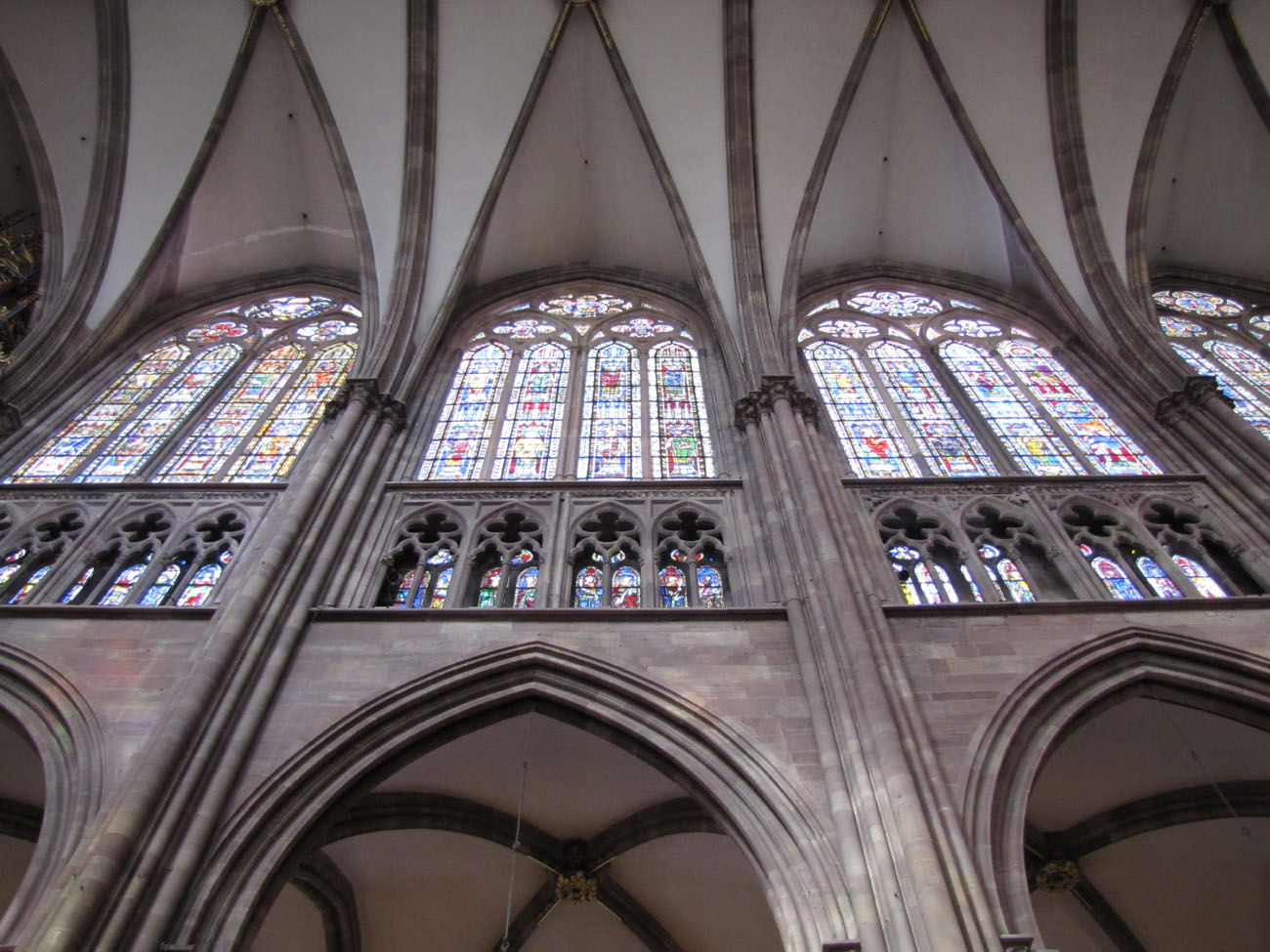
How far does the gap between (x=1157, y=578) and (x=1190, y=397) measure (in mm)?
2966

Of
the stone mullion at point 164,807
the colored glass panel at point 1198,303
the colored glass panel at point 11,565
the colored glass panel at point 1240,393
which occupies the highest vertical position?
the colored glass panel at point 1198,303

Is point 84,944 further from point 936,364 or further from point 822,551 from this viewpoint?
point 936,364

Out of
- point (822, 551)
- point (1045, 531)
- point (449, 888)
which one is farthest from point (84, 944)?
point (1045, 531)

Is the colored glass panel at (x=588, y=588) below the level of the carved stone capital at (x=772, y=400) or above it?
below

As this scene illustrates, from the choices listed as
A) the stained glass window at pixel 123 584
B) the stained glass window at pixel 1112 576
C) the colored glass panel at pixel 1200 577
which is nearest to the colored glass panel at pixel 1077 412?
the colored glass panel at pixel 1200 577

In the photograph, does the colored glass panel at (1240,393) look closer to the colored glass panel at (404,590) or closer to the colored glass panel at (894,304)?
the colored glass panel at (894,304)

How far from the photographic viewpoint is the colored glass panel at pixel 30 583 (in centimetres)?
814

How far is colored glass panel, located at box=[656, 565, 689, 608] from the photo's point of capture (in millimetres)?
8281

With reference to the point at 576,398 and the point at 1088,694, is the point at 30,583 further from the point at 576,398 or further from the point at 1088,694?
the point at 1088,694

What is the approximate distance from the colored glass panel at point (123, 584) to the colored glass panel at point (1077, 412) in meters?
9.67

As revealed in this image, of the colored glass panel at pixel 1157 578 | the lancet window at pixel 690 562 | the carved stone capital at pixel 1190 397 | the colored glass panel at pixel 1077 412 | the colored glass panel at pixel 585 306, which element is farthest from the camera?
the colored glass panel at pixel 585 306

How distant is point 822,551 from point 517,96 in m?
9.81

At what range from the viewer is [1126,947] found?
889 cm

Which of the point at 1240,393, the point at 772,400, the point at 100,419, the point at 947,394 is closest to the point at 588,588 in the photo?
the point at 772,400
